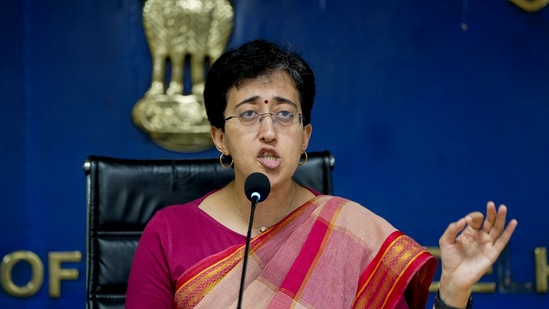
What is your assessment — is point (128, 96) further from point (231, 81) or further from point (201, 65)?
point (231, 81)

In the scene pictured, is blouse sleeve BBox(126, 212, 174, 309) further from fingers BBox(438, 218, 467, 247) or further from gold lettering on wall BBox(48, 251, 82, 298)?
gold lettering on wall BBox(48, 251, 82, 298)

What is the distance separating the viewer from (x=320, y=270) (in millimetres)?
1786

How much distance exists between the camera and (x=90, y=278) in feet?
6.80

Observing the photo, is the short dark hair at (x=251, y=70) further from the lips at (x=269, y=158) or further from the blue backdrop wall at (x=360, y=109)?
the blue backdrop wall at (x=360, y=109)

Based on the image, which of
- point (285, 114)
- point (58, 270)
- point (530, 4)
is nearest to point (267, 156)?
point (285, 114)

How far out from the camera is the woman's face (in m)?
1.84

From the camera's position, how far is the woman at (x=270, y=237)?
1.77 m

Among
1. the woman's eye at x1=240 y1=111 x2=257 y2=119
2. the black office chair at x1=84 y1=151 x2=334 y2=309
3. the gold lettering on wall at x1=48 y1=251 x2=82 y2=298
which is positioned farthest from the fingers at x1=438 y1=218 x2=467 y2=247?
the gold lettering on wall at x1=48 y1=251 x2=82 y2=298

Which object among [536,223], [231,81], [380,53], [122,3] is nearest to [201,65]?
[122,3]

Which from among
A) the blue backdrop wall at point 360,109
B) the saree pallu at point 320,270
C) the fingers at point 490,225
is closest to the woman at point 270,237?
the saree pallu at point 320,270

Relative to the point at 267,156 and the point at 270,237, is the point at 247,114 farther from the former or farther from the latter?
the point at 270,237

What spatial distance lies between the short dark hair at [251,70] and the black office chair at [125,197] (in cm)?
25

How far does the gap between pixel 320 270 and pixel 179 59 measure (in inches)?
47.2

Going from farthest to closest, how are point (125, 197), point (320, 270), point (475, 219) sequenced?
1. point (125, 197)
2. point (320, 270)
3. point (475, 219)
